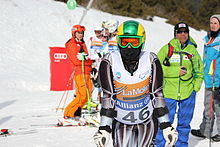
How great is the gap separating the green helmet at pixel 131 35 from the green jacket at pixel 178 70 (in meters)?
1.79

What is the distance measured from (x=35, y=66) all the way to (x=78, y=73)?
852 centimetres

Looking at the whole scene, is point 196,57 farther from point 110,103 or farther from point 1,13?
point 1,13

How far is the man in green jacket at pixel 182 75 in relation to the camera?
4.60 meters

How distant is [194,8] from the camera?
4944 cm

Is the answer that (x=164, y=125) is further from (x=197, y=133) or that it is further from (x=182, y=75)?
(x=197, y=133)

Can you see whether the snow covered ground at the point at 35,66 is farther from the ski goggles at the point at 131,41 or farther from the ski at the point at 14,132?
the ski goggles at the point at 131,41

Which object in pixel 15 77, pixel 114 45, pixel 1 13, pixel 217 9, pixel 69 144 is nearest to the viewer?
pixel 69 144

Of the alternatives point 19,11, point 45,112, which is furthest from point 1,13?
point 45,112

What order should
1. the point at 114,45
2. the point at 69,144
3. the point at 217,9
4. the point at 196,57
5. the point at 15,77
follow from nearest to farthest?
the point at 196,57 < the point at 69,144 < the point at 114,45 < the point at 15,77 < the point at 217,9

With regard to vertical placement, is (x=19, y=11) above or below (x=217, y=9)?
below

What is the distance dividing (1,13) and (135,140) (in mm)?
15940

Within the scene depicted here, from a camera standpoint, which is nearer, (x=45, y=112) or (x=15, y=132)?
(x=15, y=132)

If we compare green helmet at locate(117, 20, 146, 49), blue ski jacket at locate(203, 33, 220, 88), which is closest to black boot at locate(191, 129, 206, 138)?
blue ski jacket at locate(203, 33, 220, 88)

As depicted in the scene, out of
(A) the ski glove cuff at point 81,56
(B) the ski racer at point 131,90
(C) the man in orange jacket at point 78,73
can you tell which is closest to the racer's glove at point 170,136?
(B) the ski racer at point 131,90
